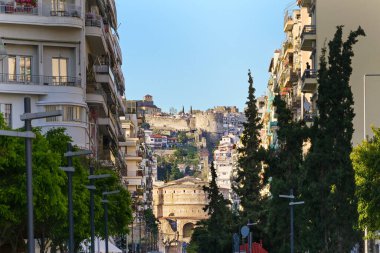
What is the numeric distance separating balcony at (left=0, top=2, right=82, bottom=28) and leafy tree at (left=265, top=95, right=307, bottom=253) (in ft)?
40.0

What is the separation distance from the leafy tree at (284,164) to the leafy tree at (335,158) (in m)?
9.47

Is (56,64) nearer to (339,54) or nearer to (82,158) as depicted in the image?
(82,158)

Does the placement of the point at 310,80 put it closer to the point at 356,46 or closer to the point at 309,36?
the point at 309,36

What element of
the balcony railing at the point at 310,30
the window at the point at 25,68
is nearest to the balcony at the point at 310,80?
the balcony railing at the point at 310,30

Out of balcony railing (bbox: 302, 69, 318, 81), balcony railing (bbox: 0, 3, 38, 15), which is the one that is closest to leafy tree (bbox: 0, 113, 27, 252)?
balcony railing (bbox: 0, 3, 38, 15)

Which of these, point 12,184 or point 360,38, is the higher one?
point 360,38

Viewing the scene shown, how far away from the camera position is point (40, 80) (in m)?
71.5

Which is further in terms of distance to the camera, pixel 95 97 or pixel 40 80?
pixel 95 97

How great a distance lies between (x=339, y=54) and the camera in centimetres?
6262

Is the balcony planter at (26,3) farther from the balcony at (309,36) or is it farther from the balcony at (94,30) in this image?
the balcony at (309,36)

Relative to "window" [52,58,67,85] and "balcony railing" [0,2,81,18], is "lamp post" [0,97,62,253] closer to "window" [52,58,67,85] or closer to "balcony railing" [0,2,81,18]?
"balcony railing" [0,2,81,18]

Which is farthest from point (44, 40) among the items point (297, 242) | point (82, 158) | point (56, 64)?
point (297, 242)

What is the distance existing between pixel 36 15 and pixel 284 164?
16204mm

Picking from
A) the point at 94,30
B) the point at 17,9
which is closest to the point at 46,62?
the point at 17,9
